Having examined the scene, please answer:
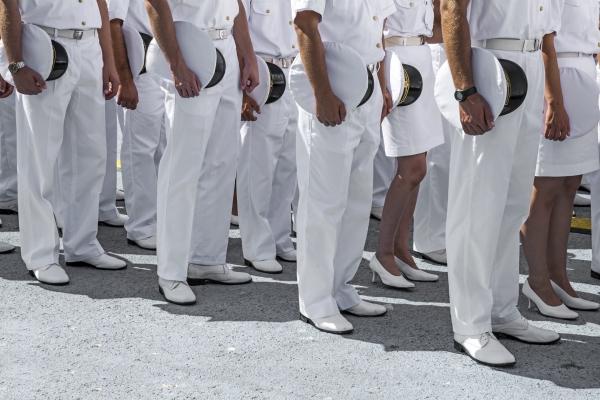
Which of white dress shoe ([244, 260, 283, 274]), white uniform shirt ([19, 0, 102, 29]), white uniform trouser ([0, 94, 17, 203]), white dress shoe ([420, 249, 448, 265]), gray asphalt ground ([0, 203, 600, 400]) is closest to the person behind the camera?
gray asphalt ground ([0, 203, 600, 400])

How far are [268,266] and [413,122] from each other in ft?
3.56

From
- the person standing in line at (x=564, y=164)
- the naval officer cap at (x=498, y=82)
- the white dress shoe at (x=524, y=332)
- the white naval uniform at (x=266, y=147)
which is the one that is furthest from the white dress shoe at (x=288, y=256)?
the naval officer cap at (x=498, y=82)

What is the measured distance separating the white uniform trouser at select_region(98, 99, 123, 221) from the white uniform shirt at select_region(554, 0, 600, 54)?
2.89 metres

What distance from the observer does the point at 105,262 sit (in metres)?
5.80

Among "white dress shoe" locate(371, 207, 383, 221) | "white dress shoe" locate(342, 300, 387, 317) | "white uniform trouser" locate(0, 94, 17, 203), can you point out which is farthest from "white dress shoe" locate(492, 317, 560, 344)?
"white uniform trouser" locate(0, 94, 17, 203)

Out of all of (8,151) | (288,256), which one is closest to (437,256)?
(288,256)

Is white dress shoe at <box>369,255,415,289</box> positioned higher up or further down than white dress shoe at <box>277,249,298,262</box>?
higher up

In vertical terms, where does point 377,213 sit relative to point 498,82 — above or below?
below

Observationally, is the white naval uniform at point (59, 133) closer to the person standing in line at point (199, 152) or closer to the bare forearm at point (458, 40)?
the person standing in line at point (199, 152)

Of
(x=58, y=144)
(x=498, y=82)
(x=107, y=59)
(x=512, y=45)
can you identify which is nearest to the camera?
(x=498, y=82)

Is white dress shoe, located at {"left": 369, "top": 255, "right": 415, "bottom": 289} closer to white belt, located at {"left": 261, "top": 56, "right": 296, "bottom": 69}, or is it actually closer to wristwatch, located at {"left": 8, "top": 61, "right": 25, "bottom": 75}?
white belt, located at {"left": 261, "top": 56, "right": 296, "bottom": 69}

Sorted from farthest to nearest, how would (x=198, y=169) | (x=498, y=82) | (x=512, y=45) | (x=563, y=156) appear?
(x=198, y=169) → (x=563, y=156) → (x=512, y=45) → (x=498, y=82)

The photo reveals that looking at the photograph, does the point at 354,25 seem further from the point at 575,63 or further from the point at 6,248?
the point at 6,248

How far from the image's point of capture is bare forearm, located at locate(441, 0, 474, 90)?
13.6ft
